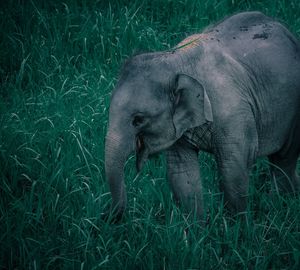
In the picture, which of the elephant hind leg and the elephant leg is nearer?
the elephant leg

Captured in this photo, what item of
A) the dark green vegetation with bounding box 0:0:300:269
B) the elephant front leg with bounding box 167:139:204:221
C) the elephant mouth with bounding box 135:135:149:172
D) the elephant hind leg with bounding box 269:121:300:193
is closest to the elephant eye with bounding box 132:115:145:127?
the elephant mouth with bounding box 135:135:149:172

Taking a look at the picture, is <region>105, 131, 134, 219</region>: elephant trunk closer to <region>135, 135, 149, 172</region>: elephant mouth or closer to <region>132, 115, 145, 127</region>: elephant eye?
<region>132, 115, 145, 127</region>: elephant eye

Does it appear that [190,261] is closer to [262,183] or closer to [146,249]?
[146,249]

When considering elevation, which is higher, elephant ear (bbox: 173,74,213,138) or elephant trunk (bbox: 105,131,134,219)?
elephant ear (bbox: 173,74,213,138)

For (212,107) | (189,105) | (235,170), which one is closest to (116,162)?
(189,105)

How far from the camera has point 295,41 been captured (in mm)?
4043

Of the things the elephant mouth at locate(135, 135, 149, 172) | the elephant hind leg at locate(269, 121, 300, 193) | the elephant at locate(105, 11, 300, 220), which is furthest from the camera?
the elephant hind leg at locate(269, 121, 300, 193)

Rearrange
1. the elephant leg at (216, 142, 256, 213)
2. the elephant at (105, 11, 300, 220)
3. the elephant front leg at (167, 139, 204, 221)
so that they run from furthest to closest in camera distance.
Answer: the elephant front leg at (167, 139, 204, 221) → the elephant leg at (216, 142, 256, 213) → the elephant at (105, 11, 300, 220)

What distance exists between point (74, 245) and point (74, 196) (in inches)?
23.5

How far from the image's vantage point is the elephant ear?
335 centimetres

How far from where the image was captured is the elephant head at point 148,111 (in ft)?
10.4

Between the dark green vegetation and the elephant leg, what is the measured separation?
0.32ft

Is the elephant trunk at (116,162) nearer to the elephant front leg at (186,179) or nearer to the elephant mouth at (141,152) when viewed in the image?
the elephant mouth at (141,152)

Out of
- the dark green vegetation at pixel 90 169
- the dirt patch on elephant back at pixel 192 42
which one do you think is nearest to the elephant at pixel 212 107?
the dirt patch on elephant back at pixel 192 42
